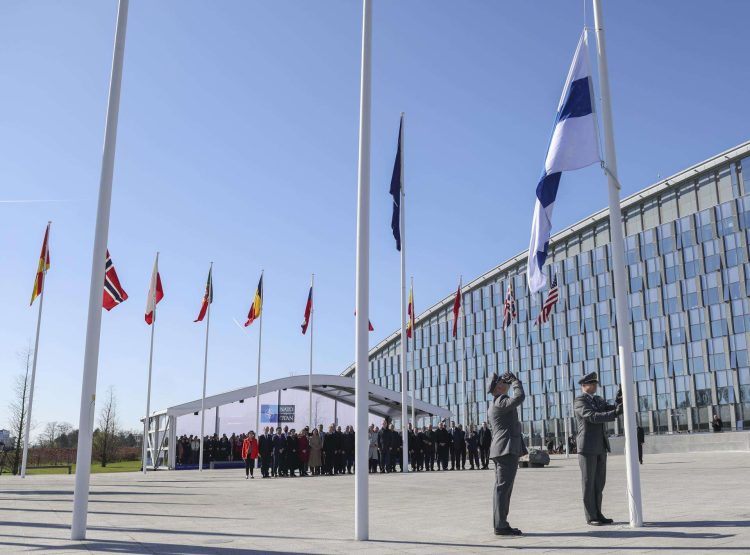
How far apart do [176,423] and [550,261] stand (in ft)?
179

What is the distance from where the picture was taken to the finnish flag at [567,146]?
10.1 m

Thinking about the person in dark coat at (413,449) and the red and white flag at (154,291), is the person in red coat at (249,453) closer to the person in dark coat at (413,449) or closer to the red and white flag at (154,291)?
the person in dark coat at (413,449)

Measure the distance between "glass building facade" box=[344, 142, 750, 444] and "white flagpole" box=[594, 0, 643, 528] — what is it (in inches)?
1890

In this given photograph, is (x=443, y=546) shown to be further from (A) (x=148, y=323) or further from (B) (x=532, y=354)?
(B) (x=532, y=354)

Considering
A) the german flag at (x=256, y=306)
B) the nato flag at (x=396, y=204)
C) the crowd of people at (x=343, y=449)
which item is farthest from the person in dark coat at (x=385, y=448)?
the nato flag at (x=396, y=204)

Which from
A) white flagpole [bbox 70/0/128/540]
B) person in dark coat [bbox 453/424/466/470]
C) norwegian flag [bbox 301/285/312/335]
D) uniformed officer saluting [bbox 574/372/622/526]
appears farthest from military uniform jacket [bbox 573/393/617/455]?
norwegian flag [bbox 301/285/312/335]

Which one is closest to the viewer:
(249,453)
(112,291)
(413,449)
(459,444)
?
(112,291)

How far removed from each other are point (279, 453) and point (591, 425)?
20.7 metres

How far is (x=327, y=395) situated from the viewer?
5019cm

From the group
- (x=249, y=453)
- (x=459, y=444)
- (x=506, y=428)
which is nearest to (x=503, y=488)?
(x=506, y=428)

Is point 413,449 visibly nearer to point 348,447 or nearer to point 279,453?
point 348,447

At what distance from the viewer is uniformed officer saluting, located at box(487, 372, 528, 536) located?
29.0 feet

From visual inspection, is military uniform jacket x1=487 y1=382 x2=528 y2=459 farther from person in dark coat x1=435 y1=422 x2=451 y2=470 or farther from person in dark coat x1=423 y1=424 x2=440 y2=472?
person in dark coat x1=435 y1=422 x2=451 y2=470

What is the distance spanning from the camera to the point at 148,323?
34062 millimetres
